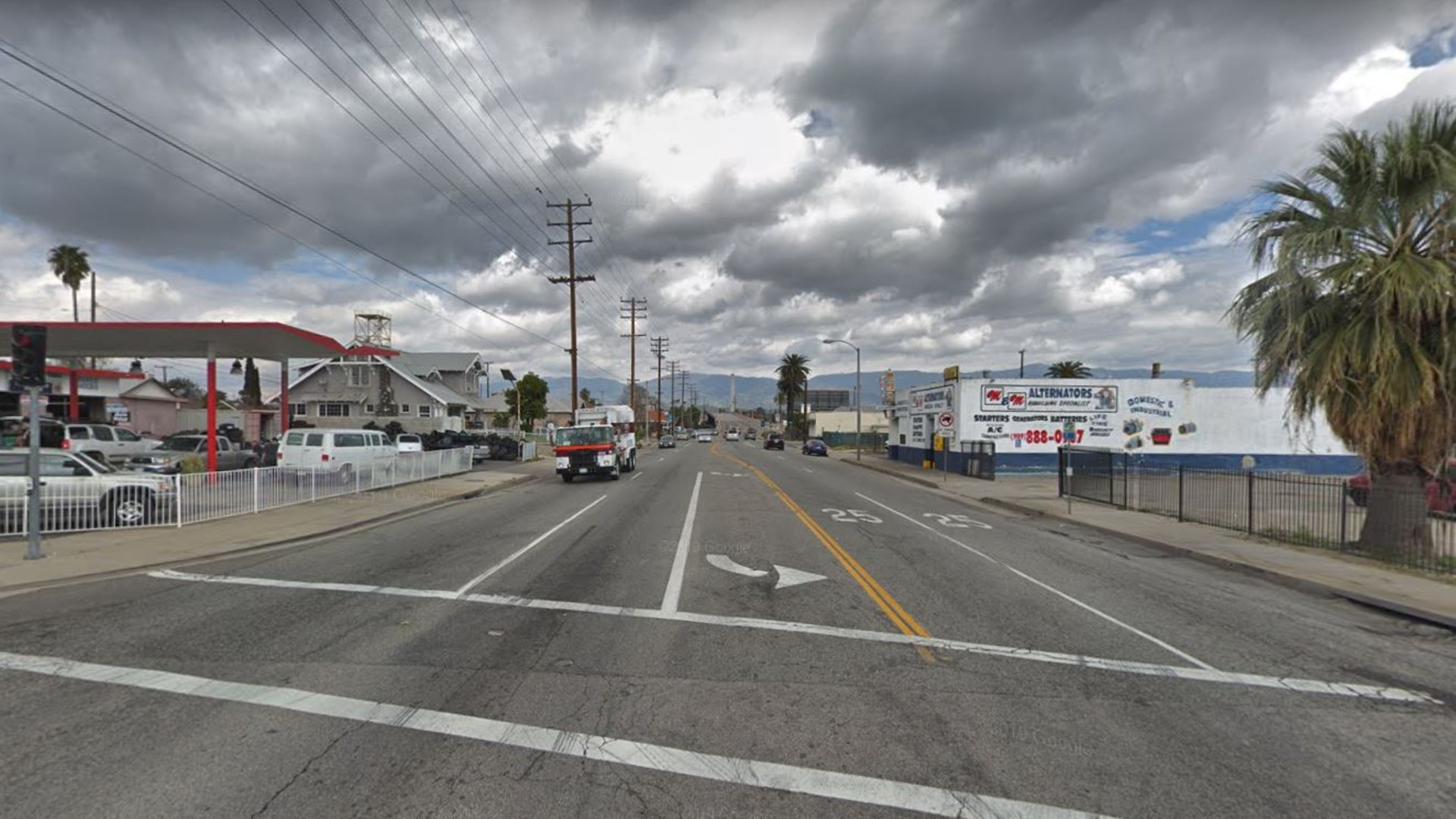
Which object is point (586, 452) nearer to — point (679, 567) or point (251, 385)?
point (679, 567)

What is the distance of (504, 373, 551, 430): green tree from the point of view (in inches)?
3031

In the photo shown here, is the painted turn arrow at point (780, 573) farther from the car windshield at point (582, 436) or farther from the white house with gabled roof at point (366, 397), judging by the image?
the white house with gabled roof at point (366, 397)

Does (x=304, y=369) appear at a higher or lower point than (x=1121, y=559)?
higher

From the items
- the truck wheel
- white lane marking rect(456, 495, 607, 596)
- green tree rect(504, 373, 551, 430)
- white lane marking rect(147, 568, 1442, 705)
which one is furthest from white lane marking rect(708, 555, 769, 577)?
green tree rect(504, 373, 551, 430)

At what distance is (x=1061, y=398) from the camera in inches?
1340

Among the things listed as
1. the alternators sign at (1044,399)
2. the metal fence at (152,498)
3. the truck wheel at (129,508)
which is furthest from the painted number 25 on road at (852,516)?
the alternators sign at (1044,399)

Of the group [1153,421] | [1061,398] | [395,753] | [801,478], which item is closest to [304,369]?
[801,478]

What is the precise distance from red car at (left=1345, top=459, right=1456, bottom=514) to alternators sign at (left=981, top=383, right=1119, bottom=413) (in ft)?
48.8

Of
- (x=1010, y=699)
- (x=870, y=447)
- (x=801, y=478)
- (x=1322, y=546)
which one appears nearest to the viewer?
(x=1010, y=699)

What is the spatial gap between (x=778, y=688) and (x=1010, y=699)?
5.54ft

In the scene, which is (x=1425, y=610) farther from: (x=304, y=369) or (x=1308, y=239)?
(x=304, y=369)

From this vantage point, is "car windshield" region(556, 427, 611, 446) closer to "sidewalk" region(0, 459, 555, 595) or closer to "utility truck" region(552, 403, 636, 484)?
"utility truck" region(552, 403, 636, 484)

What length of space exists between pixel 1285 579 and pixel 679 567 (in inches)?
342

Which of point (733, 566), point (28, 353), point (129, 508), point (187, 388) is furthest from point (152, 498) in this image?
point (187, 388)
